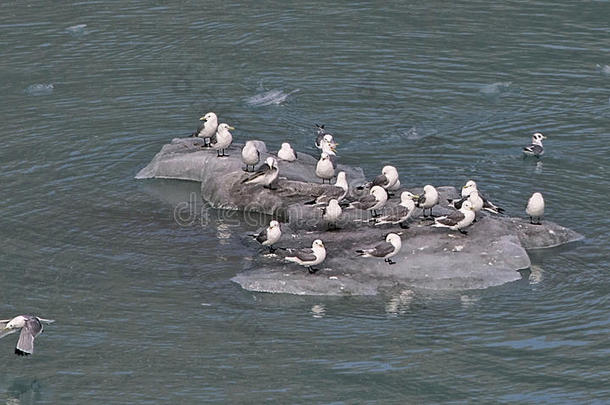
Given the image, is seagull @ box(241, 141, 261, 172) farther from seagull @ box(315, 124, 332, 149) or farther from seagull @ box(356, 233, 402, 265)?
seagull @ box(356, 233, 402, 265)

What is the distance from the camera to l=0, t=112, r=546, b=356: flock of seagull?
2480cm

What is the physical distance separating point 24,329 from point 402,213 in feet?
28.8

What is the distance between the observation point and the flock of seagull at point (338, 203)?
24797 millimetres

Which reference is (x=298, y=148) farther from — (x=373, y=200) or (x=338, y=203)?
(x=373, y=200)

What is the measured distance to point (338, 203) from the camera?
27.4 meters

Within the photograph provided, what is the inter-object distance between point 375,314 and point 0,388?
739 cm

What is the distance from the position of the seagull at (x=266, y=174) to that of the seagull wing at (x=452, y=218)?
4.85 meters

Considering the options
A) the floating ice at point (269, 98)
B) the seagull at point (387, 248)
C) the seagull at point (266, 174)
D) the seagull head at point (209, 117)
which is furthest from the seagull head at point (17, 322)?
the floating ice at point (269, 98)

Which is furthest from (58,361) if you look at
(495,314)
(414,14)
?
(414,14)

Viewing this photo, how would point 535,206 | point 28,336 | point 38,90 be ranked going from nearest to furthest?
point 28,336, point 535,206, point 38,90

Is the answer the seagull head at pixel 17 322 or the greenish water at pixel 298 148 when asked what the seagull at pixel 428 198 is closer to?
the greenish water at pixel 298 148

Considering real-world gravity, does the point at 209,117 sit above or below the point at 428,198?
above

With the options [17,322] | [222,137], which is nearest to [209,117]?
[222,137]

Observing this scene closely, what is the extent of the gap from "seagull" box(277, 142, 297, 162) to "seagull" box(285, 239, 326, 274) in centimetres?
576
